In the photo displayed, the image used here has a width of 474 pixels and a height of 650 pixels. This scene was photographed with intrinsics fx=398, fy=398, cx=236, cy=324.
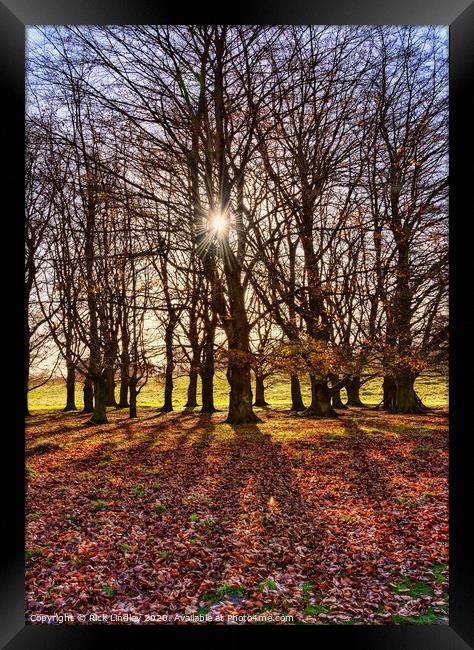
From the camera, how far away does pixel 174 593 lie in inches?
134

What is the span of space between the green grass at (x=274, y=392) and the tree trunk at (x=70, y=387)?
6.6 inches

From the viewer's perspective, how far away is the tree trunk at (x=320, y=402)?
11219 mm

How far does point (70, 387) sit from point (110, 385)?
56.5 inches

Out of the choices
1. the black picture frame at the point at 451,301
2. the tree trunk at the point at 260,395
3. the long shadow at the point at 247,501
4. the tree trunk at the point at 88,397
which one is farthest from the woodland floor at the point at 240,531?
the tree trunk at the point at 260,395

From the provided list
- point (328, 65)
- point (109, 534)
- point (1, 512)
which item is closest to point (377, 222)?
point (328, 65)

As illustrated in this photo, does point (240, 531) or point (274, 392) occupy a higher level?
point (274, 392)

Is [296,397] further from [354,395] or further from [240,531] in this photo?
[240,531]

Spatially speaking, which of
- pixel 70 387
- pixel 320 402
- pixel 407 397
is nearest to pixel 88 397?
pixel 70 387

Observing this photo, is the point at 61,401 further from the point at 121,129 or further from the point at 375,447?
the point at 375,447

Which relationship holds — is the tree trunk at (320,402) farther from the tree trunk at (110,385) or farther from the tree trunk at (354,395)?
the tree trunk at (110,385)

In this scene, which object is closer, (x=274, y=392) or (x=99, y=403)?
(x=99, y=403)

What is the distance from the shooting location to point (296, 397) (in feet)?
42.0

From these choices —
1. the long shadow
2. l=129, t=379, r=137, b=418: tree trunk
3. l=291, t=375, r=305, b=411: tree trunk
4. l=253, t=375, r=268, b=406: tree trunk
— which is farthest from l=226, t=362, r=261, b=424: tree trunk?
l=253, t=375, r=268, b=406: tree trunk

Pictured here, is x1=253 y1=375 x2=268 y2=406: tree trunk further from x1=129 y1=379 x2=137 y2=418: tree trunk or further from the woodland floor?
the woodland floor
